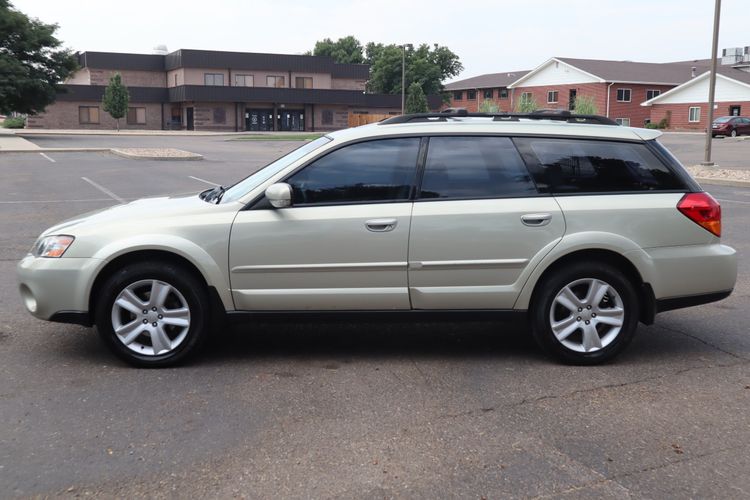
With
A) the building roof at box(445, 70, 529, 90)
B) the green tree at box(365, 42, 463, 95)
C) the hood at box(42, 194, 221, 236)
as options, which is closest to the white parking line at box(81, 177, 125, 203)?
the hood at box(42, 194, 221, 236)

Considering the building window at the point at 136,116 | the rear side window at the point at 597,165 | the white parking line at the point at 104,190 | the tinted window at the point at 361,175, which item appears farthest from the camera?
the building window at the point at 136,116

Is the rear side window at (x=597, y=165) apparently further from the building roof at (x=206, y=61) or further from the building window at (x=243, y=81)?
the building window at (x=243, y=81)

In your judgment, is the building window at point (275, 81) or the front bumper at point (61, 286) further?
the building window at point (275, 81)

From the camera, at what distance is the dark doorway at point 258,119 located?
72531 millimetres

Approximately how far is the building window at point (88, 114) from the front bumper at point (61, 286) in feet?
233

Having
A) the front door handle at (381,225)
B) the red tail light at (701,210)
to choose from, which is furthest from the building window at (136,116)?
the red tail light at (701,210)

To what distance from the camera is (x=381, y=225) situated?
506 cm

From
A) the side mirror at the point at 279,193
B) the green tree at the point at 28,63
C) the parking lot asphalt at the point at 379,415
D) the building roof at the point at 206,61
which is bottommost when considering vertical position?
the parking lot asphalt at the point at 379,415

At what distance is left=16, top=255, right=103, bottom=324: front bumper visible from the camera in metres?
4.99

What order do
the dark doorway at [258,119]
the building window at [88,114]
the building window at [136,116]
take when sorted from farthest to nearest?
1. the dark doorway at [258,119]
2. the building window at [136,116]
3. the building window at [88,114]

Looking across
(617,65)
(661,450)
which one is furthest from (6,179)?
(617,65)

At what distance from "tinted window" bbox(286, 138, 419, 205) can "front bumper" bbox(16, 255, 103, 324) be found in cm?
146

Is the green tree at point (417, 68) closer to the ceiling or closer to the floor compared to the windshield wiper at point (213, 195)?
closer to the ceiling

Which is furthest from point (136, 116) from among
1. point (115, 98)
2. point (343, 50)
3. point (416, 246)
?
point (416, 246)
